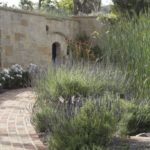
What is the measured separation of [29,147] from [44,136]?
58cm

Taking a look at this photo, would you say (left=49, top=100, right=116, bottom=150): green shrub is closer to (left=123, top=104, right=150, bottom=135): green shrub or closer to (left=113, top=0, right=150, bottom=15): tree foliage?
(left=123, top=104, right=150, bottom=135): green shrub

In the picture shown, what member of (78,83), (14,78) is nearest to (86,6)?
(14,78)

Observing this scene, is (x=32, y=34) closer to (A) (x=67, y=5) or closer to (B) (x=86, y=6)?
(B) (x=86, y=6)

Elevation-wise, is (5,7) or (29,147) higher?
(5,7)

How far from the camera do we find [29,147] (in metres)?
4.84

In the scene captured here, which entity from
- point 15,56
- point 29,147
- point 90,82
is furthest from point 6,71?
point 29,147

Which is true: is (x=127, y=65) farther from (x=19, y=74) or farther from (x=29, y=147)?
(x=19, y=74)

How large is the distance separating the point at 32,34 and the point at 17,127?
893 cm

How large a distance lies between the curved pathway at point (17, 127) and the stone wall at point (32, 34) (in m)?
3.50

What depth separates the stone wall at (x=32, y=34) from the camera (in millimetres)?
13320

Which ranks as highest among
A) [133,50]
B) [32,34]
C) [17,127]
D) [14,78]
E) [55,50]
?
[133,50]

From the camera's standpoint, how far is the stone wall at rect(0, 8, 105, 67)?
13320 millimetres

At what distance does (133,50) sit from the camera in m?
7.38

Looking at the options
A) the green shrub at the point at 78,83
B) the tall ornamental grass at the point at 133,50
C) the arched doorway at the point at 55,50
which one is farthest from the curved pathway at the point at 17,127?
the arched doorway at the point at 55,50
